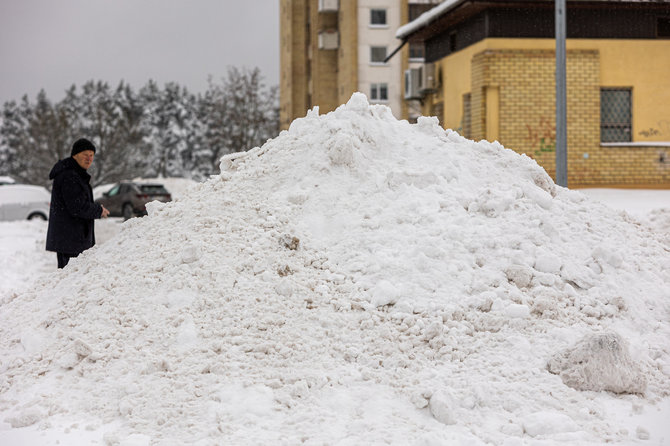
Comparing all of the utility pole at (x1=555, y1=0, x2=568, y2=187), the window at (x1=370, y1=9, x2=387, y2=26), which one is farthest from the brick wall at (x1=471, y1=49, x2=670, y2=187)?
the window at (x1=370, y1=9, x2=387, y2=26)

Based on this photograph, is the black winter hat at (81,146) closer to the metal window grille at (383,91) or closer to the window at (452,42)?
the window at (452,42)

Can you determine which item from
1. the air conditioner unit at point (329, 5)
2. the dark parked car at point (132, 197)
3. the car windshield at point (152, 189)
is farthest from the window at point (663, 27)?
the air conditioner unit at point (329, 5)

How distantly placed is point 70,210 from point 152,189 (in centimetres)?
2075

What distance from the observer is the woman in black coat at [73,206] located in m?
6.50

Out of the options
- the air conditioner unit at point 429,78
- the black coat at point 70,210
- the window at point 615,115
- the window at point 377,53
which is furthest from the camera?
the window at point 377,53

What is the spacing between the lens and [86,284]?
5.88 metres

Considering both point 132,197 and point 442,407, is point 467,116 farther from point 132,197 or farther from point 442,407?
point 442,407

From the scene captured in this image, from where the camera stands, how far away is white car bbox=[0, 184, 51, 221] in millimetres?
23719

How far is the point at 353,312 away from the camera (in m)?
5.06

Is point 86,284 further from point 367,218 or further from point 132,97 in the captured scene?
point 132,97

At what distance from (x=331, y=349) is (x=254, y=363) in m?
0.51

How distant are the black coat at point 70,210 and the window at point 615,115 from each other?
16246 mm

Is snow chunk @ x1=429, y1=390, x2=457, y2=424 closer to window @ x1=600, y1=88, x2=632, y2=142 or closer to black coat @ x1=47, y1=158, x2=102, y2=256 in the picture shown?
black coat @ x1=47, y1=158, x2=102, y2=256

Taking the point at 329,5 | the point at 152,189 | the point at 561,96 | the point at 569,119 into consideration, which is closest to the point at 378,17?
the point at 329,5
